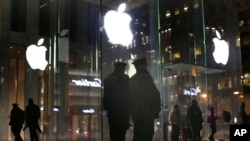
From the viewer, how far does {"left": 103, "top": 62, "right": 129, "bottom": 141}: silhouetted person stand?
22.8ft

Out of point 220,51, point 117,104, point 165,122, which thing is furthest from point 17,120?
point 220,51

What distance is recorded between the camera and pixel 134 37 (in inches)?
553

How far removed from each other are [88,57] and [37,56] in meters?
2.29

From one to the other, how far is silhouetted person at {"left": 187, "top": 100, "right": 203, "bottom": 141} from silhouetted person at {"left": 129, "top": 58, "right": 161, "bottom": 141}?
480cm

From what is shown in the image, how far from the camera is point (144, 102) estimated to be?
→ 7.19 meters

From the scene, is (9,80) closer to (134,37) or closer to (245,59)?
(134,37)

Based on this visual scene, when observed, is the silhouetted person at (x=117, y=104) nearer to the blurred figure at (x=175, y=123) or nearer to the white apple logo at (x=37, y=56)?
the blurred figure at (x=175, y=123)

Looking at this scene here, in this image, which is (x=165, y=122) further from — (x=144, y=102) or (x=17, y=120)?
(x=144, y=102)

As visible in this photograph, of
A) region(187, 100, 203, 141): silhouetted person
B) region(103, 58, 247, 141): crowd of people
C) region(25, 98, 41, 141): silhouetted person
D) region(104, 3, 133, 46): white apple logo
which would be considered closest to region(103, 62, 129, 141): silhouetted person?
region(103, 58, 247, 141): crowd of people

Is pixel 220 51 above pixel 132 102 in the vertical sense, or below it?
above

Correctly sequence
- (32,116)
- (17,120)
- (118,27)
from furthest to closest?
1. (118,27)
2. (17,120)
3. (32,116)

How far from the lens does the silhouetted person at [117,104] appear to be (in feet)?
22.8

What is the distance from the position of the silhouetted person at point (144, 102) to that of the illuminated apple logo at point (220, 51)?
9.80 m

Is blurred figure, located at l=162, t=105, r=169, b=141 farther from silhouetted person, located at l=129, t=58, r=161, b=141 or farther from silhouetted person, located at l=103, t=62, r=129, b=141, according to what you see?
silhouetted person, located at l=103, t=62, r=129, b=141
